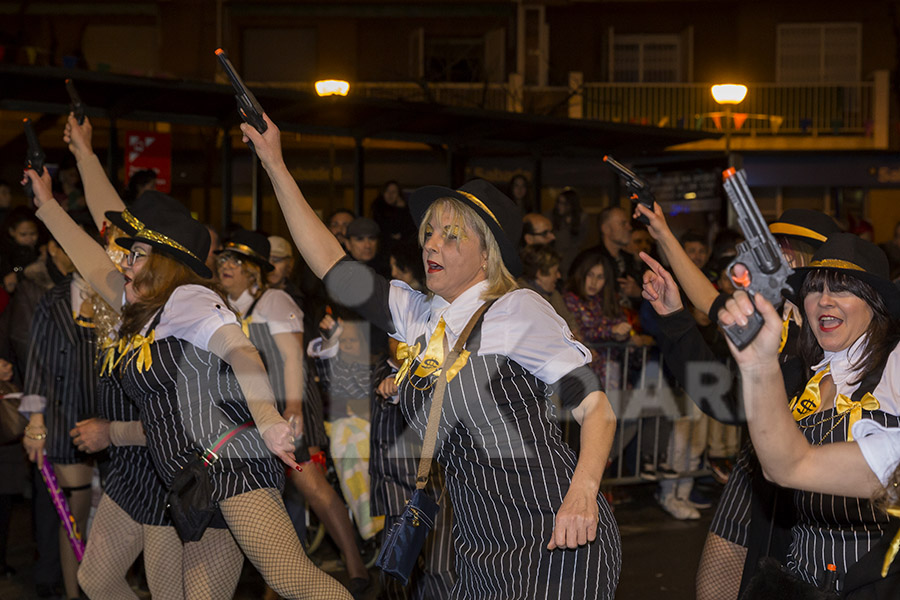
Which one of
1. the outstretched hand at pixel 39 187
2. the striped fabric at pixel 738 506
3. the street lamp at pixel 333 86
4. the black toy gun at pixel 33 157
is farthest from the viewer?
the street lamp at pixel 333 86

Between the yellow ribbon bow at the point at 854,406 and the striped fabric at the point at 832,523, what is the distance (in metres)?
0.02

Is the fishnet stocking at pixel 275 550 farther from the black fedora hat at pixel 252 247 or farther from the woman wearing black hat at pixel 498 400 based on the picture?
the black fedora hat at pixel 252 247

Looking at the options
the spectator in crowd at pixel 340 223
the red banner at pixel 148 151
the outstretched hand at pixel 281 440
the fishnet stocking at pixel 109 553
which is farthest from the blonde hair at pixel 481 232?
the red banner at pixel 148 151

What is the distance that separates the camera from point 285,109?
965 centimetres

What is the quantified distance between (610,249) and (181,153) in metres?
12.3

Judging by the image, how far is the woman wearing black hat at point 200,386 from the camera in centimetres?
370

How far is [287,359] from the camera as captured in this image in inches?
223

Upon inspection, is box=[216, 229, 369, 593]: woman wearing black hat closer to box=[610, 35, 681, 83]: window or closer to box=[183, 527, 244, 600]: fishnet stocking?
box=[183, 527, 244, 600]: fishnet stocking

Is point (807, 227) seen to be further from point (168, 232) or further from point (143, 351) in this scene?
point (143, 351)

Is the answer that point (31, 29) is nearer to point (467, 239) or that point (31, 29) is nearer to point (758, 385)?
point (467, 239)

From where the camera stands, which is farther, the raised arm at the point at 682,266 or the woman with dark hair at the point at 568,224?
the woman with dark hair at the point at 568,224

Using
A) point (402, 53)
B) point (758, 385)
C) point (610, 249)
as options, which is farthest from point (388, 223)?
point (402, 53)

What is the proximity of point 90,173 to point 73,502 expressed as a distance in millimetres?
1804

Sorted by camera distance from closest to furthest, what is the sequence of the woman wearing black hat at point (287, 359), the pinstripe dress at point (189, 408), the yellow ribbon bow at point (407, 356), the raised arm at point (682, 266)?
1. the yellow ribbon bow at point (407, 356)
2. the pinstripe dress at point (189, 408)
3. the raised arm at point (682, 266)
4. the woman wearing black hat at point (287, 359)
